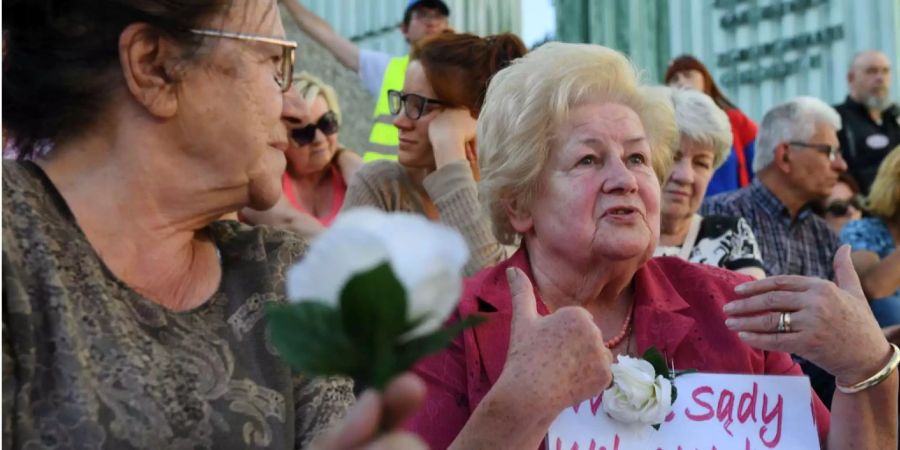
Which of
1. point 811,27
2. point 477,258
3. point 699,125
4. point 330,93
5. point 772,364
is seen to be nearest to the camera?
A: point 772,364

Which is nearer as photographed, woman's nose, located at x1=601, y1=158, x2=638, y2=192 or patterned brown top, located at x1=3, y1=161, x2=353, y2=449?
patterned brown top, located at x1=3, y1=161, x2=353, y2=449

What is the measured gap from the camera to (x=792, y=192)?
5.25m

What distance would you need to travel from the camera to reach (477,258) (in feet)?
11.1

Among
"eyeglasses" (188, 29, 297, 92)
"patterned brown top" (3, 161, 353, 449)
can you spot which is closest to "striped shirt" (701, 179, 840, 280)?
"eyeglasses" (188, 29, 297, 92)

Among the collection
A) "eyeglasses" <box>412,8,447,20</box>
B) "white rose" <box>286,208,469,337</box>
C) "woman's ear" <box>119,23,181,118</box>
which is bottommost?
"white rose" <box>286,208,469,337</box>

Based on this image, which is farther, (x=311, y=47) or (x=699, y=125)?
(x=311, y=47)

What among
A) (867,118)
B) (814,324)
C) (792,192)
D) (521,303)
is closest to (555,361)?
(521,303)

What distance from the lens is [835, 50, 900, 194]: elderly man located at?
7180 mm

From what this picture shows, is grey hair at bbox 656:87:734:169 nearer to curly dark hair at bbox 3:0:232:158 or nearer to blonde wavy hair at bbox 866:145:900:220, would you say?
blonde wavy hair at bbox 866:145:900:220

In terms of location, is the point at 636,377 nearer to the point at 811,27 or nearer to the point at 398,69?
the point at 398,69

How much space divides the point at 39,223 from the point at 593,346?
875 mm

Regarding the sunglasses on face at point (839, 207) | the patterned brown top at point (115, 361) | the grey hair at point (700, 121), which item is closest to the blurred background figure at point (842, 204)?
the sunglasses on face at point (839, 207)

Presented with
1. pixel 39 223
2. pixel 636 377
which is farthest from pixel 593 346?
pixel 39 223

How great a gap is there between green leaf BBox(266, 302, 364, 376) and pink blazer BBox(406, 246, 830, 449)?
49.0 inches
